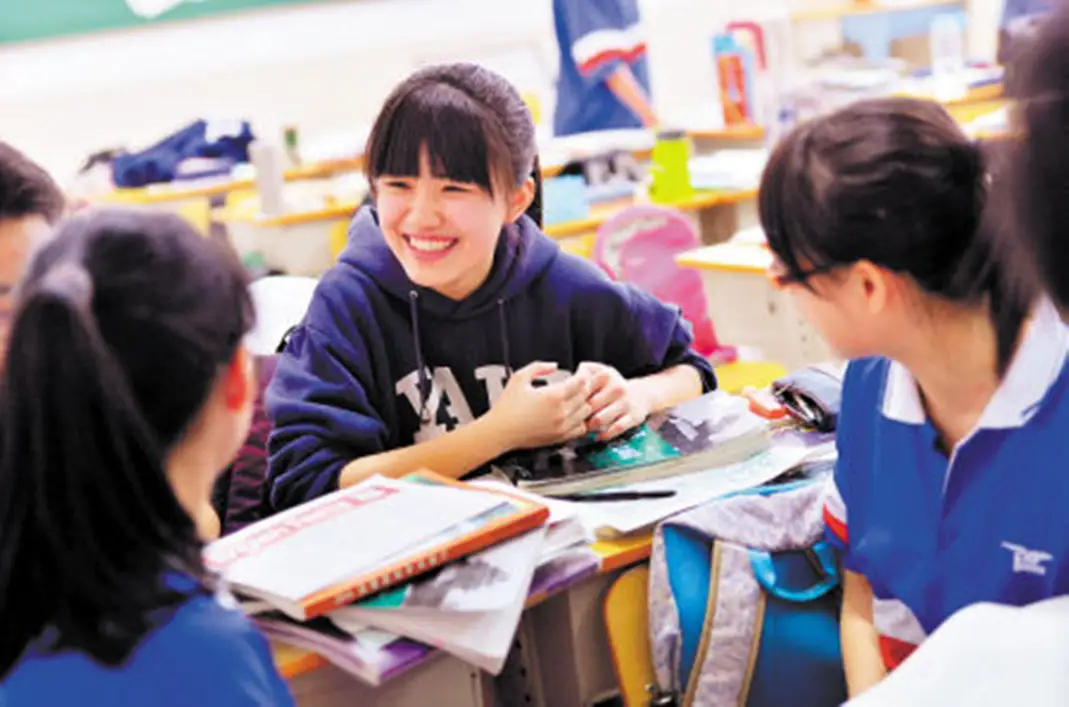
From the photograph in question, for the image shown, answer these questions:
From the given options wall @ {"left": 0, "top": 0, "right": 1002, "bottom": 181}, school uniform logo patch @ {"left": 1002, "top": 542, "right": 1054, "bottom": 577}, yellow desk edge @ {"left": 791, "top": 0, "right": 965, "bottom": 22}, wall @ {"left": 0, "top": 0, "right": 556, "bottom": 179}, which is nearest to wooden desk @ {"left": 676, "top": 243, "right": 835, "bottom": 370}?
school uniform logo patch @ {"left": 1002, "top": 542, "right": 1054, "bottom": 577}

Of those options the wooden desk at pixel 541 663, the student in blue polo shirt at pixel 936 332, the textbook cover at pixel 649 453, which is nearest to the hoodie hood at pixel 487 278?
the textbook cover at pixel 649 453

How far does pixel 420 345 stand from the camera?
1918 mm

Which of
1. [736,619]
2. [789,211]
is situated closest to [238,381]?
[789,211]

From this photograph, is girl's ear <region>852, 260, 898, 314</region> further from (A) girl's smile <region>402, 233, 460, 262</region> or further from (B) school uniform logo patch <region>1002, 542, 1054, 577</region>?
(A) girl's smile <region>402, 233, 460, 262</region>

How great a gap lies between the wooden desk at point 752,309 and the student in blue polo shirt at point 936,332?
1.56 m

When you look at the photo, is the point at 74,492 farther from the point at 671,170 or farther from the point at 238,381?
the point at 671,170

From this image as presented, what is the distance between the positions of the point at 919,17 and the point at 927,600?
477cm

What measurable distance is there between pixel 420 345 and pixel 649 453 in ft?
1.38

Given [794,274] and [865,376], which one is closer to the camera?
[794,274]

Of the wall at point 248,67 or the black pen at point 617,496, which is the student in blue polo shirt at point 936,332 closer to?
the black pen at point 617,496

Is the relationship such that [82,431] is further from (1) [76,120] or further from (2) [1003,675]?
(1) [76,120]

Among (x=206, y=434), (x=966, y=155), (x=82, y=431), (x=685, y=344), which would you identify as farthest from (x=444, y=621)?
(x=685, y=344)

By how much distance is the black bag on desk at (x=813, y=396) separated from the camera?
180 centimetres

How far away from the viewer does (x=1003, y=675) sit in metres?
1.12
